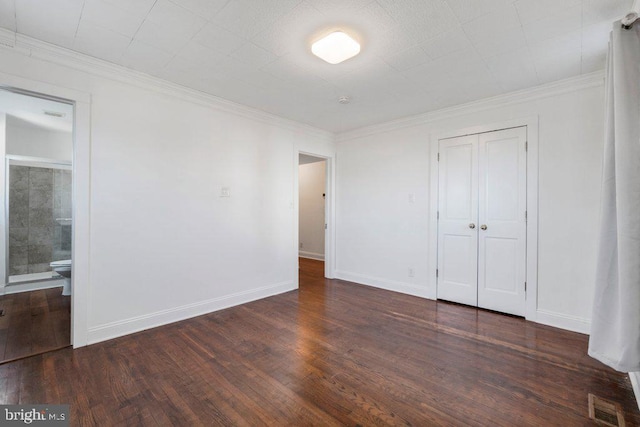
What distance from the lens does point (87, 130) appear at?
2.48 metres

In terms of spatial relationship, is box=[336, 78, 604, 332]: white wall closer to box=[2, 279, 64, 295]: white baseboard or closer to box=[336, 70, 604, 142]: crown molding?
box=[336, 70, 604, 142]: crown molding

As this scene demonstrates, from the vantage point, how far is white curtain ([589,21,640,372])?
4.78 ft

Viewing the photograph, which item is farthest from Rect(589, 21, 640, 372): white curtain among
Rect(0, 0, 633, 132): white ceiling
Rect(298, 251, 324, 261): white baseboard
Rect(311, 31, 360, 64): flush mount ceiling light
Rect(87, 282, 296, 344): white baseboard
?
Rect(298, 251, 324, 261): white baseboard

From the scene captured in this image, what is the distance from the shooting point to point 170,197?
3.01 m

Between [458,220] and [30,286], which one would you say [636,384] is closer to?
[458,220]

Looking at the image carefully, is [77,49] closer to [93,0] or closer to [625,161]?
[93,0]

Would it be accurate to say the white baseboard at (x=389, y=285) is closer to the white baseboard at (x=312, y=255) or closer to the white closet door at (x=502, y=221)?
the white closet door at (x=502, y=221)

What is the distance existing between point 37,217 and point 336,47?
16.9 feet

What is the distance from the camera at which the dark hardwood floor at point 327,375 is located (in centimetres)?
169

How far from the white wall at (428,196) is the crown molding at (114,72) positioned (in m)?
1.78

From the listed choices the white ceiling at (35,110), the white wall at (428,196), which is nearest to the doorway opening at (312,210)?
the white wall at (428,196)

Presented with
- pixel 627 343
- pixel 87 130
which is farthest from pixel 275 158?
pixel 627 343

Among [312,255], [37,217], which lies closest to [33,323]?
[37,217]

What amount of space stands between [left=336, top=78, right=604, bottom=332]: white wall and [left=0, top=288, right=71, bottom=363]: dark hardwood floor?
11.9ft
